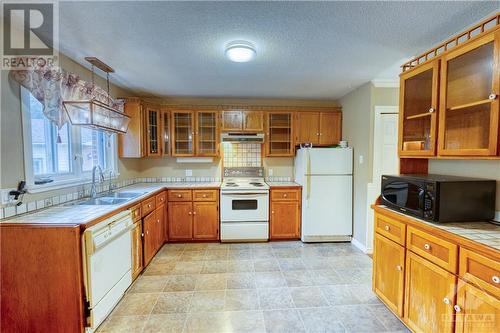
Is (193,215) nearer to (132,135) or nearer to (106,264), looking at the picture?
(132,135)

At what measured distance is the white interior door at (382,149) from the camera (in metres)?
3.06

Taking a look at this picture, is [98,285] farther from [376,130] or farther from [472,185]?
[376,130]

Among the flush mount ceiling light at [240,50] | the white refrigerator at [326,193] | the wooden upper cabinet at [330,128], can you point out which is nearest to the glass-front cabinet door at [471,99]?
the flush mount ceiling light at [240,50]

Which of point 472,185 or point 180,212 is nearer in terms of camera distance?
point 472,185

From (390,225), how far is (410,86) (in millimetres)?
1258

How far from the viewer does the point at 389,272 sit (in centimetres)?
198

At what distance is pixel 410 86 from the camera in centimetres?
205

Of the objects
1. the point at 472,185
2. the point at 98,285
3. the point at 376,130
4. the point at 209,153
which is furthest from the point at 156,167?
the point at 472,185

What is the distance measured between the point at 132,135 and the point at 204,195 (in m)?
1.41

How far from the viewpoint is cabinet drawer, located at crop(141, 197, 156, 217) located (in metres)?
2.70

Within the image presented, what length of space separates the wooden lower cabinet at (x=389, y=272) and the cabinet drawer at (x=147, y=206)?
8.33 ft

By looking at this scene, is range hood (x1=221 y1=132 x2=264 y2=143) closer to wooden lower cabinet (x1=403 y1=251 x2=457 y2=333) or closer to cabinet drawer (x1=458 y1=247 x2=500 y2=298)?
wooden lower cabinet (x1=403 y1=251 x2=457 y2=333)

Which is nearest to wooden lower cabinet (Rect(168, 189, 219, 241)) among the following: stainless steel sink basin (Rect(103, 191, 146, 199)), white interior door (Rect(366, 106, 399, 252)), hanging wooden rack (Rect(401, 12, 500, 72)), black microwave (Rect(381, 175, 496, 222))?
stainless steel sink basin (Rect(103, 191, 146, 199))

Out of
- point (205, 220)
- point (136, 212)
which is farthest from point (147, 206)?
point (205, 220)
